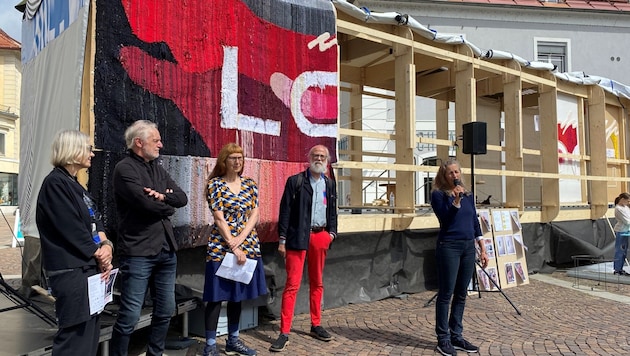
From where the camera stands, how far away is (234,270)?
3.90 metres

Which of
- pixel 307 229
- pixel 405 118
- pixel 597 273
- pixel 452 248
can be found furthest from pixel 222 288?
pixel 597 273

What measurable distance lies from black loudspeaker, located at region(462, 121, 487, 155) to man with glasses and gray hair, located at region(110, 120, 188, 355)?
4.40 m

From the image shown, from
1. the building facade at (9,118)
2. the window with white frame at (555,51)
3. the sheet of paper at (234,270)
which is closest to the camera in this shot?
the sheet of paper at (234,270)

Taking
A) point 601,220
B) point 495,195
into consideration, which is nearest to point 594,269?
point 601,220

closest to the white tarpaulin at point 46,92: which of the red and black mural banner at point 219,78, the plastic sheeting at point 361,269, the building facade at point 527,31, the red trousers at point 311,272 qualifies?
the red and black mural banner at point 219,78

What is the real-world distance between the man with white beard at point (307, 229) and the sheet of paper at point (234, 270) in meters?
0.59

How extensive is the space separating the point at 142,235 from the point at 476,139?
4.79 metres

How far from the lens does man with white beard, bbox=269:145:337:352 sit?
4.50 m

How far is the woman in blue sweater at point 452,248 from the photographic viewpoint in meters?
4.31

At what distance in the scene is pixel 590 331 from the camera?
5.16m

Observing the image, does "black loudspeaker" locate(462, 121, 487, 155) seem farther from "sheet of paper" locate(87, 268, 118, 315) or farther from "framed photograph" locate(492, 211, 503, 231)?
"sheet of paper" locate(87, 268, 118, 315)

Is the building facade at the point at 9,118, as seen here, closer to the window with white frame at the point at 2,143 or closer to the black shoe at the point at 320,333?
the window with white frame at the point at 2,143

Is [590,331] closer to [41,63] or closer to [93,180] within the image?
[93,180]

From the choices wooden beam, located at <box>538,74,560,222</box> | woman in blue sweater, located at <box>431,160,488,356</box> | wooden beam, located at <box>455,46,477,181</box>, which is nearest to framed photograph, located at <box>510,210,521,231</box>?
wooden beam, located at <box>455,46,477,181</box>
